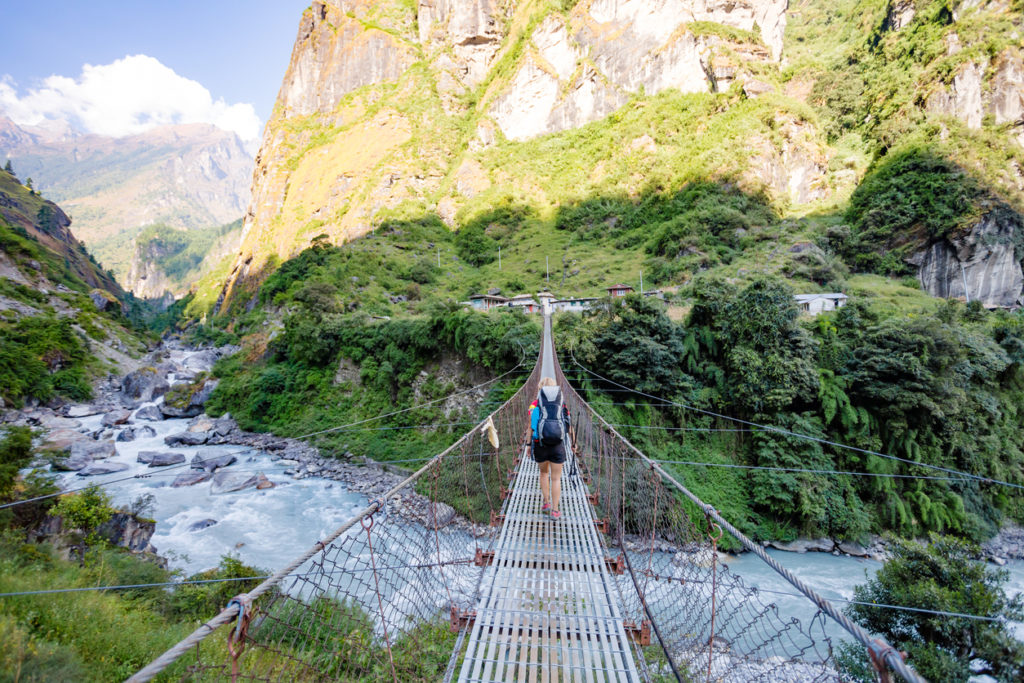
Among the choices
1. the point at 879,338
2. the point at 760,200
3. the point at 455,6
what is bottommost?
the point at 879,338

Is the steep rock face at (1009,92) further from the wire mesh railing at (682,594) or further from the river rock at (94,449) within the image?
the river rock at (94,449)

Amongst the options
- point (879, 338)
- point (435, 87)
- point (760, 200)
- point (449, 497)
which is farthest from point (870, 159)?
point (435, 87)

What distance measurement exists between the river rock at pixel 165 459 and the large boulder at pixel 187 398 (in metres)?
4.86

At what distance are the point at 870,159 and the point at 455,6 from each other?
40.1 meters

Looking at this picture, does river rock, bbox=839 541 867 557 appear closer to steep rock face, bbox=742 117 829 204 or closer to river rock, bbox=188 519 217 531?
river rock, bbox=188 519 217 531

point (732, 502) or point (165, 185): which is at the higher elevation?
point (165, 185)

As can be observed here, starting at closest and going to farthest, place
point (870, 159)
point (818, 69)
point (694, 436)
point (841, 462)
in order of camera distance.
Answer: point (841, 462), point (694, 436), point (870, 159), point (818, 69)

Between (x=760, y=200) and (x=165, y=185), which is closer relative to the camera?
(x=760, y=200)

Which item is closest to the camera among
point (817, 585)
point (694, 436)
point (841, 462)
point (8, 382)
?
point (817, 585)

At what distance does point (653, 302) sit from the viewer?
29.6 ft

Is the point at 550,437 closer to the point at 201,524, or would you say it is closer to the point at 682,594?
the point at 682,594

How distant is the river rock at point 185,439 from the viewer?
39.2 ft

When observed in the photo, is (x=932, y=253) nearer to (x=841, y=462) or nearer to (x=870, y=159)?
(x=870, y=159)

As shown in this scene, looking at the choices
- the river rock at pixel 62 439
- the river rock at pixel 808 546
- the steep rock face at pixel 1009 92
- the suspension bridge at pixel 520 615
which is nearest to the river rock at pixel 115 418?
the river rock at pixel 62 439
